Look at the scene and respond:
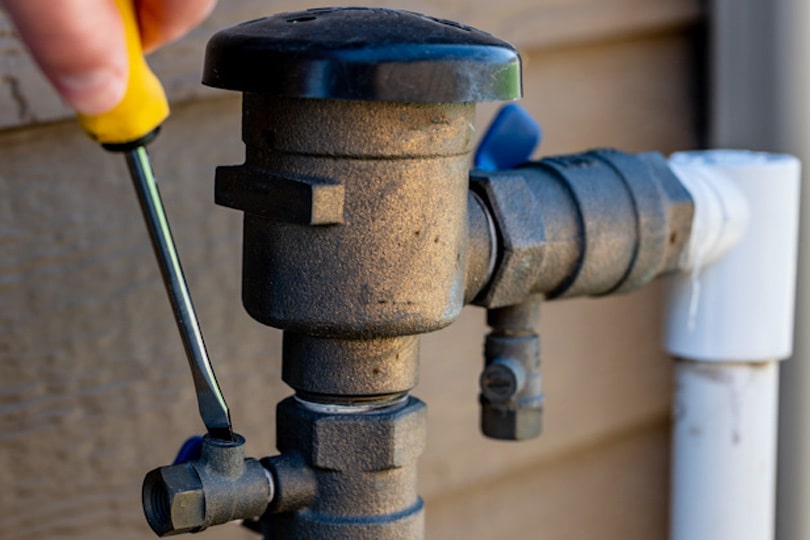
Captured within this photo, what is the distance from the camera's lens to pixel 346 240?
52cm

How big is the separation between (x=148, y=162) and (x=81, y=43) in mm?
118

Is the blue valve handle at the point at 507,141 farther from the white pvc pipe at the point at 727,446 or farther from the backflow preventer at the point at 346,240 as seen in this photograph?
the white pvc pipe at the point at 727,446

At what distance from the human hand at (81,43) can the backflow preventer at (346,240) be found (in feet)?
0.35

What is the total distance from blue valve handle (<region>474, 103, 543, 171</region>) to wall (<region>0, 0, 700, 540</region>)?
0.79 ft

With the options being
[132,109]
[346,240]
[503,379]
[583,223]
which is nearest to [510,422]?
[503,379]

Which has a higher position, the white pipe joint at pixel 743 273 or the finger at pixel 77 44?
the finger at pixel 77 44

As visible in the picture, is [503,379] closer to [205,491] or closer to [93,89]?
[205,491]

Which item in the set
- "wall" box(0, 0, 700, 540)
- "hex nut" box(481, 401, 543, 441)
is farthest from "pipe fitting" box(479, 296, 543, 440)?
"wall" box(0, 0, 700, 540)

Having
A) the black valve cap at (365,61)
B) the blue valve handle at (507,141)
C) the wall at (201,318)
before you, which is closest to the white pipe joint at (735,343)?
the blue valve handle at (507,141)

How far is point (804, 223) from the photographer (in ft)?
3.85

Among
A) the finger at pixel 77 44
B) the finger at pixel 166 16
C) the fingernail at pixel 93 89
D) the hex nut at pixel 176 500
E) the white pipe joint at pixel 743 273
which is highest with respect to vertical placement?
the finger at pixel 166 16

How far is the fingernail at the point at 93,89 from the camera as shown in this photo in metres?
0.38

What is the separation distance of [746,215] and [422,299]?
0.39 m

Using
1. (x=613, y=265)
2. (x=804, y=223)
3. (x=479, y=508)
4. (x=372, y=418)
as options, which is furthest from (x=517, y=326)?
(x=804, y=223)
